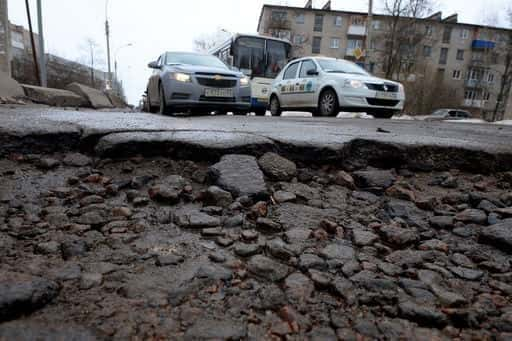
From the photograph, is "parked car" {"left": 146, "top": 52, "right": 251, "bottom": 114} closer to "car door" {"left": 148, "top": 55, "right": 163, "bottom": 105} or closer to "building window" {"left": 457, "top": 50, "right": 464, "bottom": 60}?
"car door" {"left": 148, "top": 55, "right": 163, "bottom": 105}

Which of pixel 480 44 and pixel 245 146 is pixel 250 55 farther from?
pixel 480 44

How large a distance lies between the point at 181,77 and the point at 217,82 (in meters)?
0.71

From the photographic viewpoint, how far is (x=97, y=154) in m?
2.31

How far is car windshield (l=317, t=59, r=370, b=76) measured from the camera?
8.27 metres

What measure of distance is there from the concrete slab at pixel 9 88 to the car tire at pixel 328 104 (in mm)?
8065

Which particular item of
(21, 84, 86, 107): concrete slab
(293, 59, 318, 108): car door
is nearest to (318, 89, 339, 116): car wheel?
(293, 59, 318, 108): car door

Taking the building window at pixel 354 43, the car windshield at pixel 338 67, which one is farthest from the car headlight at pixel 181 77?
the building window at pixel 354 43

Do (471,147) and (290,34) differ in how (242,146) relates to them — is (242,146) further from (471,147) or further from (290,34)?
(290,34)

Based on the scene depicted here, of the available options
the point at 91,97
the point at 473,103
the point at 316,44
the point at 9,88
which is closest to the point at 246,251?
the point at 9,88

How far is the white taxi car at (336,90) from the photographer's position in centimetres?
754

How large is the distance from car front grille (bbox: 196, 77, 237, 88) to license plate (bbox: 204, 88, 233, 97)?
81 millimetres

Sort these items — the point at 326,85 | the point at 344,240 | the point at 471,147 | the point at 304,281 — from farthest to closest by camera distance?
the point at 326,85 → the point at 471,147 → the point at 344,240 → the point at 304,281

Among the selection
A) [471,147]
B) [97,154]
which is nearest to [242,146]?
[97,154]

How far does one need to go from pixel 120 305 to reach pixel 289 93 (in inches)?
339
